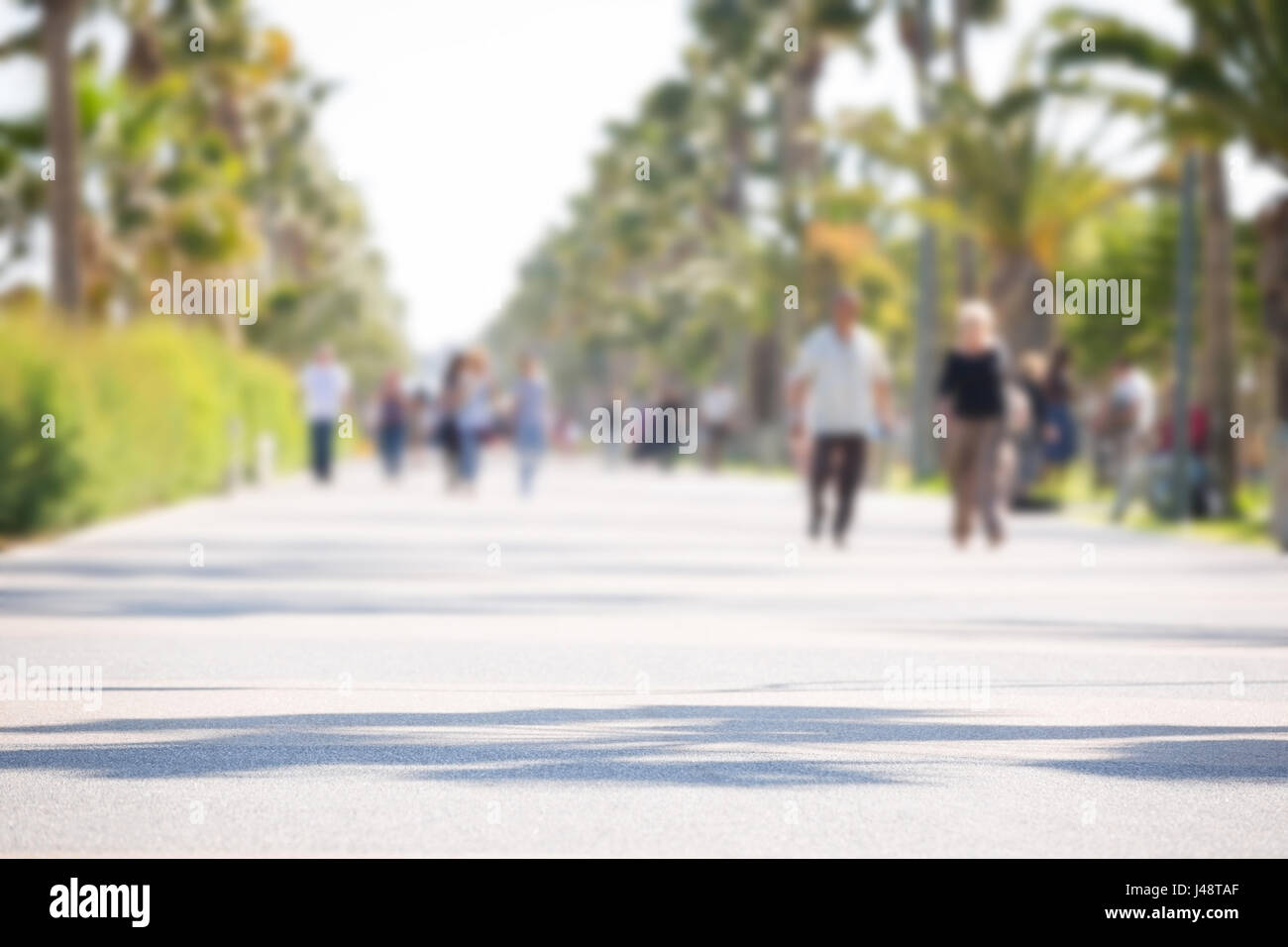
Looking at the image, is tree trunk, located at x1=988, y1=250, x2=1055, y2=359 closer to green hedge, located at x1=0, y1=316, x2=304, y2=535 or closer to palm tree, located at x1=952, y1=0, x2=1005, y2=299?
palm tree, located at x1=952, y1=0, x2=1005, y2=299

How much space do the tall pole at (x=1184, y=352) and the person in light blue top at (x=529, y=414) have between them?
966 centimetres

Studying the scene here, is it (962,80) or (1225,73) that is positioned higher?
(962,80)

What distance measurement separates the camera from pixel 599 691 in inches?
444

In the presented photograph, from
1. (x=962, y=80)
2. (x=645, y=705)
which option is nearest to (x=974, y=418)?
(x=645, y=705)

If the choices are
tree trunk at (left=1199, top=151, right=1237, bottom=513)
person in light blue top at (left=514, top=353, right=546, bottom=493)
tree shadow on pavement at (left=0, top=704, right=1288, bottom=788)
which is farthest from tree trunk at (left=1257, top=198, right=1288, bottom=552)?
tree shadow on pavement at (left=0, top=704, right=1288, bottom=788)

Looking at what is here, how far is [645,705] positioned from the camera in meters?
10.8

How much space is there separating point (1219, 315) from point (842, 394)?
9.15m

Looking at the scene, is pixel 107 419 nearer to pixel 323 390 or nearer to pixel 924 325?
pixel 323 390

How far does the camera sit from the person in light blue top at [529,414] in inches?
1389

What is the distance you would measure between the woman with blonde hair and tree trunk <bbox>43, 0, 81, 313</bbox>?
45.6ft

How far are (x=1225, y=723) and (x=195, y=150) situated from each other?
3882 cm
